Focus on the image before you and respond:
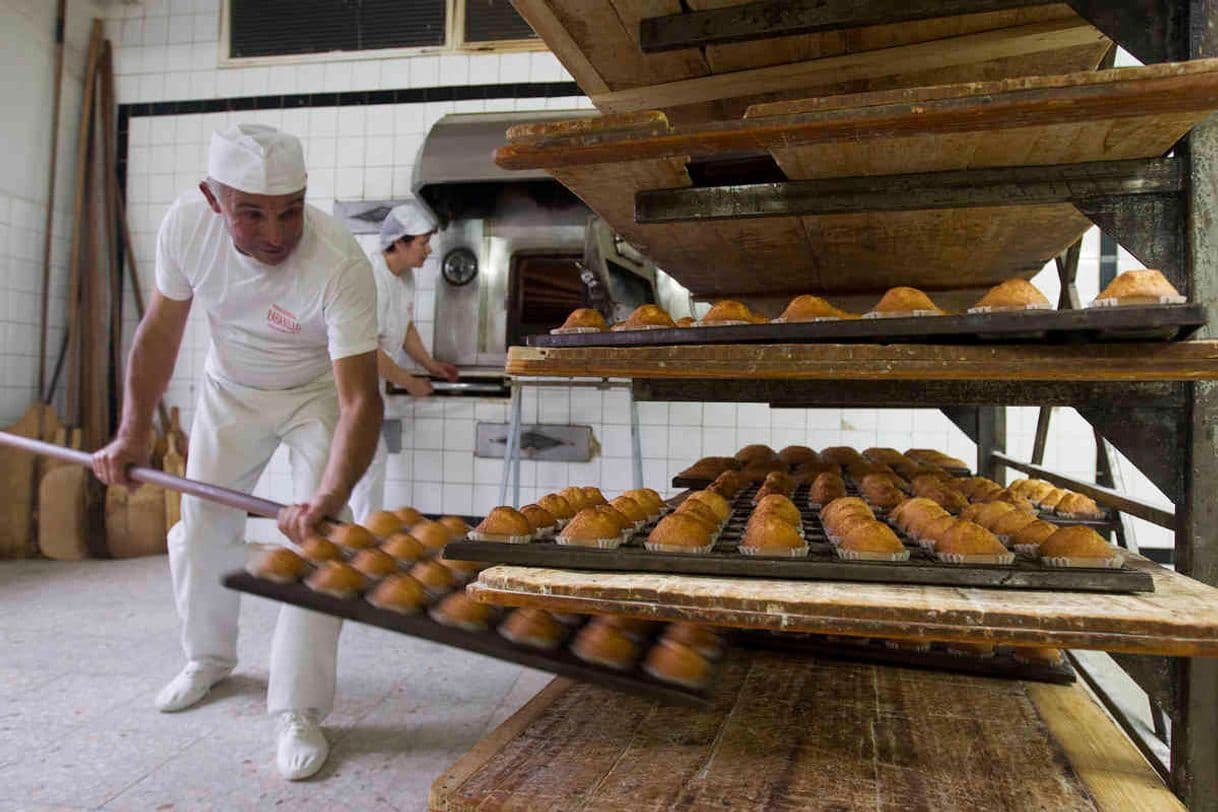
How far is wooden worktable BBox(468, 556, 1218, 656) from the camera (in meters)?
0.99

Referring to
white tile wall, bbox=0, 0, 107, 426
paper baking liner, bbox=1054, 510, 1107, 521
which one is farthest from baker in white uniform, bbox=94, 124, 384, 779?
white tile wall, bbox=0, 0, 107, 426

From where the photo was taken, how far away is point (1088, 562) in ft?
3.83

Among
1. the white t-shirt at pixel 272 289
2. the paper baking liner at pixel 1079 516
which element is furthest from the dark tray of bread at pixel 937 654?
the white t-shirt at pixel 272 289

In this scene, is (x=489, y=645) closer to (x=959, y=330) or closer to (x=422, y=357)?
(x=959, y=330)

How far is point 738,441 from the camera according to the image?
15.1 feet

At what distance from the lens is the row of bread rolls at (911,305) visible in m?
1.11

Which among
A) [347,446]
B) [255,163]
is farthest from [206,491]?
[255,163]

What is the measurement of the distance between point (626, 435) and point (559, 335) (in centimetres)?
334

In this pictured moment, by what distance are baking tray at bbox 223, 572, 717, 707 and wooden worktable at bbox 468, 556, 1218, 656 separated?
0.31ft

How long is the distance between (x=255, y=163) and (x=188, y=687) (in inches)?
65.0

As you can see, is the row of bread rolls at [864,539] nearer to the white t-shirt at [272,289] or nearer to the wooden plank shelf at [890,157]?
the wooden plank shelf at [890,157]

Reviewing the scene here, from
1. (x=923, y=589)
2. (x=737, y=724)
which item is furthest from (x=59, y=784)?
(x=923, y=589)

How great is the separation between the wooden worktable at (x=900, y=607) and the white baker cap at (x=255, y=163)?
1.49 m

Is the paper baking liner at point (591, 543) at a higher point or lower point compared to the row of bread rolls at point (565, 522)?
lower
